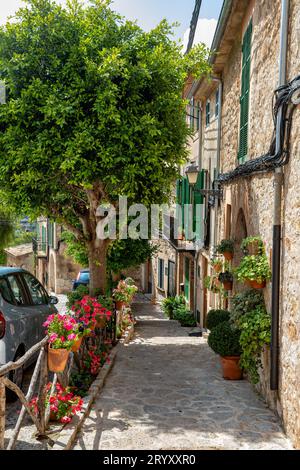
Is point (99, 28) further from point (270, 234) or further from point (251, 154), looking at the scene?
point (270, 234)

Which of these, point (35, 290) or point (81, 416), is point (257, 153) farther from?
point (81, 416)

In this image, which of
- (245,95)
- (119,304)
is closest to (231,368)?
(119,304)

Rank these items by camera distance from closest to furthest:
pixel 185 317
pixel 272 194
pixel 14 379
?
1. pixel 14 379
2. pixel 272 194
3. pixel 185 317

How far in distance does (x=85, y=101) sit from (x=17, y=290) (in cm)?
337

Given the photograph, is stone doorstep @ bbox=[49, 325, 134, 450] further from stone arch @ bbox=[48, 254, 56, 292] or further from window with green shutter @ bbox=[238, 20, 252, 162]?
stone arch @ bbox=[48, 254, 56, 292]

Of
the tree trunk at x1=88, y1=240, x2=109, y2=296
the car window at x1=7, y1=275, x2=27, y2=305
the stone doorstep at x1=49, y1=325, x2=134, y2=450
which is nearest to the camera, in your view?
the stone doorstep at x1=49, y1=325, x2=134, y2=450

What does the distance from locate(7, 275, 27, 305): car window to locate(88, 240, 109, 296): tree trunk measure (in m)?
2.98

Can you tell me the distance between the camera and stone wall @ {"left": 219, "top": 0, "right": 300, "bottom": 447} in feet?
17.4

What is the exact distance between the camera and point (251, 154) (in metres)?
8.38

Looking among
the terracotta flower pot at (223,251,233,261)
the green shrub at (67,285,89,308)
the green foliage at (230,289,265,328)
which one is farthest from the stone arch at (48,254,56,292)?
the green foliage at (230,289,265,328)

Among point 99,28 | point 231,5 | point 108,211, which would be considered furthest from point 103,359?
point 231,5

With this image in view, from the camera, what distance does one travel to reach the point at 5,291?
6.80 meters

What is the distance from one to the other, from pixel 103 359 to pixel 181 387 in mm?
1695
